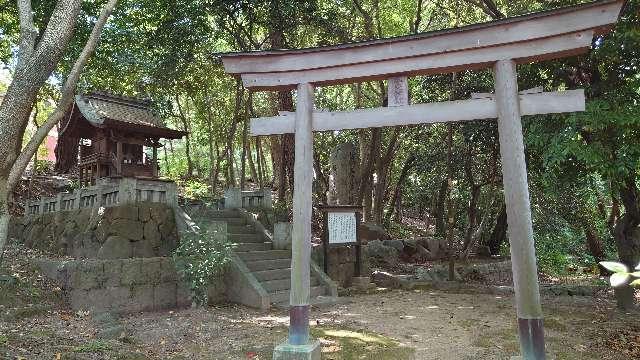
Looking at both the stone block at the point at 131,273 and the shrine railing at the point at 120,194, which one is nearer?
the stone block at the point at 131,273

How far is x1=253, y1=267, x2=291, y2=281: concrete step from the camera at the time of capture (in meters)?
9.99

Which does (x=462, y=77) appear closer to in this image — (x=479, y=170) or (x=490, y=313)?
(x=479, y=170)

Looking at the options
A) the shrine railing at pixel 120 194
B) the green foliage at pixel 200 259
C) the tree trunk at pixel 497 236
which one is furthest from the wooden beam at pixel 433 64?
the tree trunk at pixel 497 236

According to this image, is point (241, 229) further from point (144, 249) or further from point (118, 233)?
point (118, 233)

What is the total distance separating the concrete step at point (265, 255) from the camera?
1059cm

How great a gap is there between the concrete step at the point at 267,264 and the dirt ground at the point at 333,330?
1389mm

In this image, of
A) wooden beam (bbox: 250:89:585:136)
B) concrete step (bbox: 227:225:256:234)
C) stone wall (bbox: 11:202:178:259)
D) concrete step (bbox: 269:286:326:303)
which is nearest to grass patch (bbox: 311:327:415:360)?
concrete step (bbox: 269:286:326:303)

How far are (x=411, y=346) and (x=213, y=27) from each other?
44.5 ft

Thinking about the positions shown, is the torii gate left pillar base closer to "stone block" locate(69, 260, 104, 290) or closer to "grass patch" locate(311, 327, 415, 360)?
"grass patch" locate(311, 327, 415, 360)

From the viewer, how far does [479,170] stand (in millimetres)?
16672

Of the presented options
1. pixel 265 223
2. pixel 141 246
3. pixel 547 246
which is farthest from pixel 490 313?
pixel 547 246

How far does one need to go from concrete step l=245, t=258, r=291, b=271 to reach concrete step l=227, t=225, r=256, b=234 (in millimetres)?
1650

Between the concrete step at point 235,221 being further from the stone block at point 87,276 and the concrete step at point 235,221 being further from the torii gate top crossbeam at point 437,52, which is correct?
the torii gate top crossbeam at point 437,52

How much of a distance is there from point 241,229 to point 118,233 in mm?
3097
